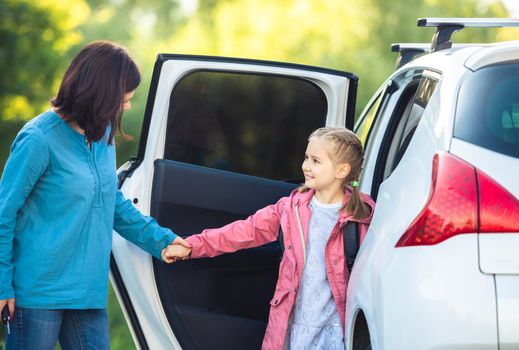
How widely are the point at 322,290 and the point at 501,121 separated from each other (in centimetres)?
114

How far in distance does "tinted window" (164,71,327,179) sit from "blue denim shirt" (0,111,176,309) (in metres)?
0.76

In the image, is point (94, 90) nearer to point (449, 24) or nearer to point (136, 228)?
point (136, 228)

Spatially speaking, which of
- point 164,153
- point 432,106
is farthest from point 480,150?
point 164,153

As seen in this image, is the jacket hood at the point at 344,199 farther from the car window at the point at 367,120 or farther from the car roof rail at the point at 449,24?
the car window at the point at 367,120

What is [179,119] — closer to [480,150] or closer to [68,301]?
[68,301]

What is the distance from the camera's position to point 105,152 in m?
3.41

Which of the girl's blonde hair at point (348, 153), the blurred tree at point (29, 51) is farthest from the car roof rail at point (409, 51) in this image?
the blurred tree at point (29, 51)

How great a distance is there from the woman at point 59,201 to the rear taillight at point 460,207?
1274 mm

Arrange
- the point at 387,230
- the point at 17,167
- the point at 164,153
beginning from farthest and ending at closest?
the point at 164,153 < the point at 17,167 < the point at 387,230

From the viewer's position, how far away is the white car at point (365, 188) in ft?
7.76

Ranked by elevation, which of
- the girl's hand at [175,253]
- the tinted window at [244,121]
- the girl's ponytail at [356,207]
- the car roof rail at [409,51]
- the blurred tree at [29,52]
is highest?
the blurred tree at [29,52]

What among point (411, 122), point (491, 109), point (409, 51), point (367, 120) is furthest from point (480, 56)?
point (367, 120)

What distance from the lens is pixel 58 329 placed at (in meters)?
3.26

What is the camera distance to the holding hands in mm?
3711
